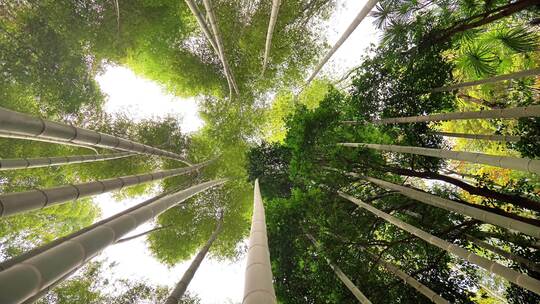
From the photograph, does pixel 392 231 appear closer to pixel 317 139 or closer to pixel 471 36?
pixel 317 139

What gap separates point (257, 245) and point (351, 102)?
6131 millimetres

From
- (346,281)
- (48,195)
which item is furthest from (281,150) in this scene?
(48,195)

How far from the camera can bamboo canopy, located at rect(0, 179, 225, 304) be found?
1554 mm

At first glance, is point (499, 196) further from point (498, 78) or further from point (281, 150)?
point (281, 150)

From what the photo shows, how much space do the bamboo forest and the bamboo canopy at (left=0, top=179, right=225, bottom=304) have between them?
0.01 m

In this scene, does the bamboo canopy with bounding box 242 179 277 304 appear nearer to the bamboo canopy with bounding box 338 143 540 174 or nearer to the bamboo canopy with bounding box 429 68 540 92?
the bamboo canopy with bounding box 338 143 540 174

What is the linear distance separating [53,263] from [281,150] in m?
10.3

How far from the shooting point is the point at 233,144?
1366cm

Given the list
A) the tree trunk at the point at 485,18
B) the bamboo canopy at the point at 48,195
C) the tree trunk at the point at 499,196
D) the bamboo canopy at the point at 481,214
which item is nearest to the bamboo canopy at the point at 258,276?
the bamboo canopy at the point at 48,195

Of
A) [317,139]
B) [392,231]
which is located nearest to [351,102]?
[317,139]

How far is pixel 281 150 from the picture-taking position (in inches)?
475

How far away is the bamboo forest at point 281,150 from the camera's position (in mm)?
4125

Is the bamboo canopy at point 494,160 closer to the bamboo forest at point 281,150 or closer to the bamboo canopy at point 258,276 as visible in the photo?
the bamboo forest at point 281,150

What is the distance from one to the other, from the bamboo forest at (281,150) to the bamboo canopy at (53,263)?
0.05 feet
